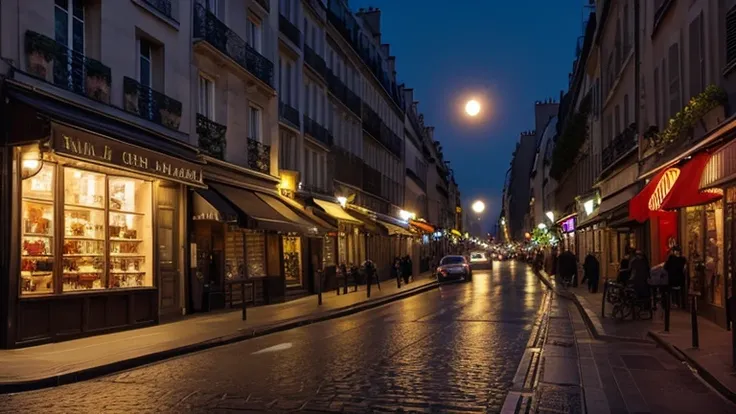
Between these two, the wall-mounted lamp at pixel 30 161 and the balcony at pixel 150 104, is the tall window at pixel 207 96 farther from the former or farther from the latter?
the wall-mounted lamp at pixel 30 161

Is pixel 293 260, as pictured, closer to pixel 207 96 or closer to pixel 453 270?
pixel 207 96

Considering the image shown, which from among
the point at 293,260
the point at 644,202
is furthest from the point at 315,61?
the point at 644,202

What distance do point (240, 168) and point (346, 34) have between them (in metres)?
18.1

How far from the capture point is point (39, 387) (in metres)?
10.5

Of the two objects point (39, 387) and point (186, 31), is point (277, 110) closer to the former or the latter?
point (186, 31)

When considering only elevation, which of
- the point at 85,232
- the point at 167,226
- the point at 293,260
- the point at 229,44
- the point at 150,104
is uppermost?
the point at 229,44

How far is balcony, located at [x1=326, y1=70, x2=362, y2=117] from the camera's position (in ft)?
121

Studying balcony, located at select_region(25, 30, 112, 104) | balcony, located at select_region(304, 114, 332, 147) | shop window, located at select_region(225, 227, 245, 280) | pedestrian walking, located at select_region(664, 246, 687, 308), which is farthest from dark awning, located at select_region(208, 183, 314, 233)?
pedestrian walking, located at select_region(664, 246, 687, 308)

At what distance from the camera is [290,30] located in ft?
98.4

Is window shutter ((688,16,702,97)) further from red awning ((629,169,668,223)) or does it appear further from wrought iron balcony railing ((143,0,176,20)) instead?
wrought iron balcony railing ((143,0,176,20))

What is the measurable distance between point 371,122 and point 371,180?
11.3 feet

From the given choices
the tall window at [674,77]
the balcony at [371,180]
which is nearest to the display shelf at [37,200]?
the tall window at [674,77]

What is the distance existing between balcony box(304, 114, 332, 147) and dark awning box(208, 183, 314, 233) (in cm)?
781

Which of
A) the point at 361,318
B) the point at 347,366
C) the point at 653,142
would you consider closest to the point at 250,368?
the point at 347,366
